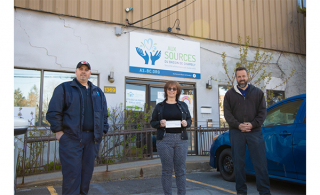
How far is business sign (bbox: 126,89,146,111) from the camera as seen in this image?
29.5 feet

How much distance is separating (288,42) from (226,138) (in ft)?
31.8

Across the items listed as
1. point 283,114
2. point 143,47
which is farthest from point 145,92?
point 283,114

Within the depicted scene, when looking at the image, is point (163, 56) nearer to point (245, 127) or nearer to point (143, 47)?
point (143, 47)

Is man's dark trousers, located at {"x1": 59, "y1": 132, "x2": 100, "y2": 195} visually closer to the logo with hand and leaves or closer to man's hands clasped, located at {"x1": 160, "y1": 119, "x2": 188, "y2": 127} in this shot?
man's hands clasped, located at {"x1": 160, "y1": 119, "x2": 188, "y2": 127}

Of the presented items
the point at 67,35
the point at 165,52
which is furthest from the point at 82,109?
the point at 165,52

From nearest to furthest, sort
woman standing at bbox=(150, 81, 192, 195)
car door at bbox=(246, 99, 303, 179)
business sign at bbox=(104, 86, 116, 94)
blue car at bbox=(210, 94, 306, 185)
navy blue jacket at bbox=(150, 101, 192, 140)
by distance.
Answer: woman standing at bbox=(150, 81, 192, 195)
navy blue jacket at bbox=(150, 101, 192, 140)
blue car at bbox=(210, 94, 306, 185)
car door at bbox=(246, 99, 303, 179)
business sign at bbox=(104, 86, 116, 94)

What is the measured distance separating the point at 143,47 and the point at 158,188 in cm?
570

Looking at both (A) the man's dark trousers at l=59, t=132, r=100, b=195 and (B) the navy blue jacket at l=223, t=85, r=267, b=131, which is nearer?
(A) the man's dark trousers at l=59, t=132, r=100, b=195

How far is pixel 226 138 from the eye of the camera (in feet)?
17.7

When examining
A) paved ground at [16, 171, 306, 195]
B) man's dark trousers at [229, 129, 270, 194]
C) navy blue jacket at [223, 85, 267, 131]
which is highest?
navy blue jacket at [223, 85, 267, 131]

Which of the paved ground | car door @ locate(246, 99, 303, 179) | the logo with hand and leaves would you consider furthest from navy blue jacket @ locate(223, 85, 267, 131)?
the logo with hand and leaves

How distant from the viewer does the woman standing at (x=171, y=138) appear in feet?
12.2

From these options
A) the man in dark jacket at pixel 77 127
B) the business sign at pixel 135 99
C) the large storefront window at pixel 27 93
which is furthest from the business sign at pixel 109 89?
the man in dark jacket at pixel 77 127

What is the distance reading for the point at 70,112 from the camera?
318cm
